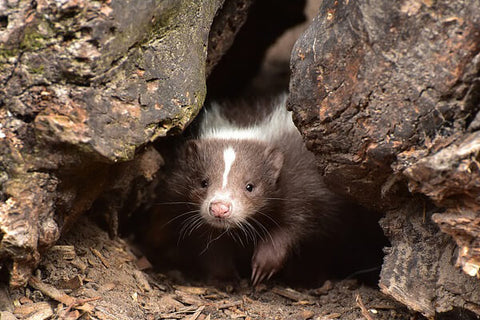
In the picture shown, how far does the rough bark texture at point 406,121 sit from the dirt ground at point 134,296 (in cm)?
41

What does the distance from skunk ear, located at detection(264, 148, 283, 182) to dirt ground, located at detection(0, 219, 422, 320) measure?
941 millimetres

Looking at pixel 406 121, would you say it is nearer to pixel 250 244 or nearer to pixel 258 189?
pixel 258 189

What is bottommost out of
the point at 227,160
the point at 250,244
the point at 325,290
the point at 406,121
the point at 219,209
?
the point at 325,290

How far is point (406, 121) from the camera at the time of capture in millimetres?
2635

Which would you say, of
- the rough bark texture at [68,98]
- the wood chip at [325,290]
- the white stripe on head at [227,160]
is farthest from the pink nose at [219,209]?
the rough bark texture at [68,98]

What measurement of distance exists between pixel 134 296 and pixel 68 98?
4.77 feet

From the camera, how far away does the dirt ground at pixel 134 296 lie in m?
2.97

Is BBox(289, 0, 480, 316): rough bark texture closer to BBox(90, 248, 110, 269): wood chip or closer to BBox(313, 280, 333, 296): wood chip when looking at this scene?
BBox(313, 280, 333, 296): wood chip

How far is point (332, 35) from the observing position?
277 centimetres

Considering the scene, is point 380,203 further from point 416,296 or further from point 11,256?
point 11,256

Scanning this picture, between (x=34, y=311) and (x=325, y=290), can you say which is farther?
(x=325, y=290)

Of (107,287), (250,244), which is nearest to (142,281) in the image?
(107,287)

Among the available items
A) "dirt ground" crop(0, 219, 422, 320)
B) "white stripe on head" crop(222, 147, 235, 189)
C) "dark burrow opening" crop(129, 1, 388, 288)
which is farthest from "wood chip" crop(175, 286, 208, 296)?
"white stripe on head" crop(222, 147, 235, 189)

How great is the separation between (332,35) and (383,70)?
0.35 metres
